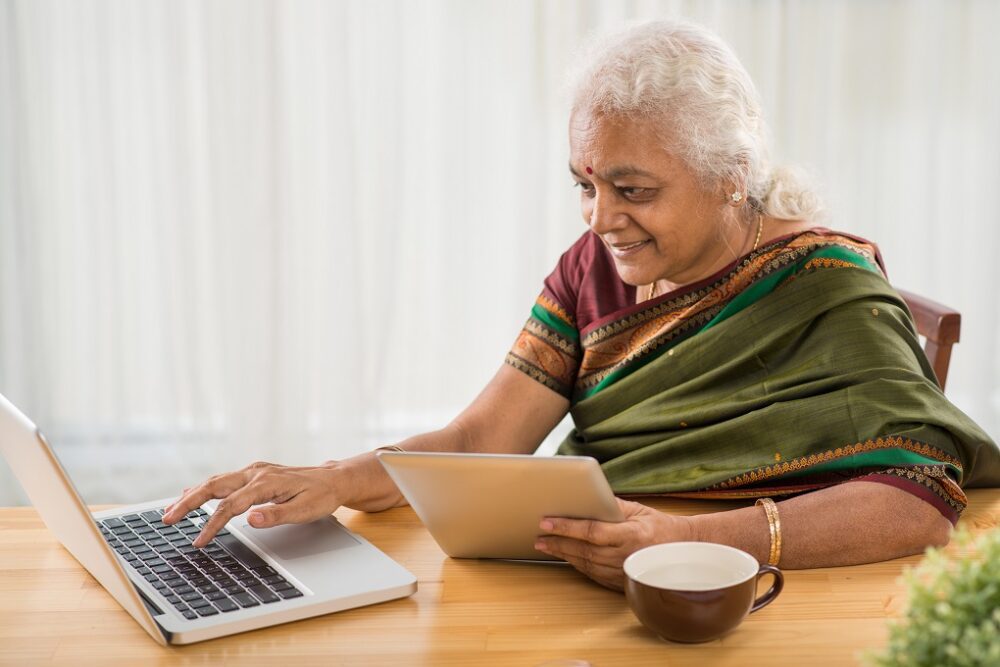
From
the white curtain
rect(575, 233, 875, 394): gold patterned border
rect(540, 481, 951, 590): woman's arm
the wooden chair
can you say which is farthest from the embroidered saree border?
the white curtain

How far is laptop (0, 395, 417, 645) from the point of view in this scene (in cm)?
106

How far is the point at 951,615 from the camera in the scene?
737 mm

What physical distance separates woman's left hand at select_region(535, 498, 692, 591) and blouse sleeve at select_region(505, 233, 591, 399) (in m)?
0.62

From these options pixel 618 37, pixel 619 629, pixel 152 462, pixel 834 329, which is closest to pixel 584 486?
pixel 619 629

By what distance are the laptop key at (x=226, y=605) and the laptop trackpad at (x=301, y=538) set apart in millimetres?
121

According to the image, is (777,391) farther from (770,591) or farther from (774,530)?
(770,591)

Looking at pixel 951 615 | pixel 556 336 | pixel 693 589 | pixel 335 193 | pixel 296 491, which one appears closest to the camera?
pixel 951 615

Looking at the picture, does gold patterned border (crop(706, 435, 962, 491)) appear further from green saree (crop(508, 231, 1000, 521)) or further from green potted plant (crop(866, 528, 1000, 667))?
green potted plant (crop(866, 528, 1000, 667))

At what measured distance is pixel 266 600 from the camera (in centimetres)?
113

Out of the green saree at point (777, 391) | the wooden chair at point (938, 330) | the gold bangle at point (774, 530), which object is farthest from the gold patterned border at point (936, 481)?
the wooden chair at point (938, 330)

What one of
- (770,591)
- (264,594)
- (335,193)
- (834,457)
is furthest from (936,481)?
(335,193)

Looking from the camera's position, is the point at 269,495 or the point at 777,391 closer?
the point at 269,495

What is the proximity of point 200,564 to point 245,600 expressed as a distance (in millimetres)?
120

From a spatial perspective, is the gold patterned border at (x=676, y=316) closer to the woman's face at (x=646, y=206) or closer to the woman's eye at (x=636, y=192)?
the woman's face at (x=646, y=206)
